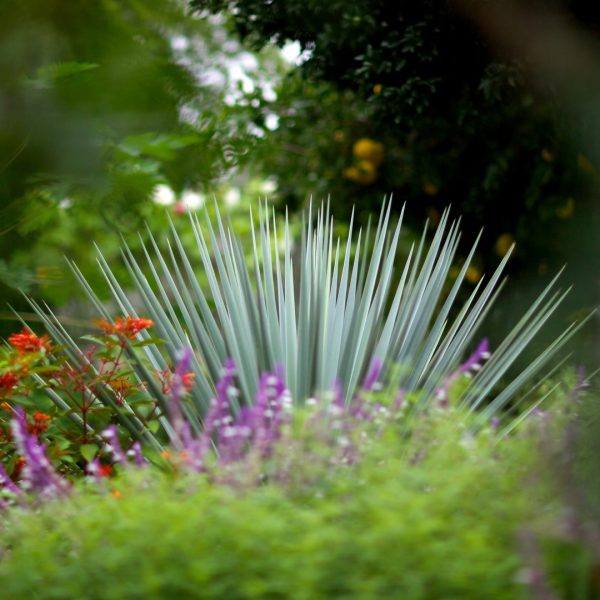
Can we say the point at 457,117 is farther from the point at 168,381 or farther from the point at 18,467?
the point at 18,467

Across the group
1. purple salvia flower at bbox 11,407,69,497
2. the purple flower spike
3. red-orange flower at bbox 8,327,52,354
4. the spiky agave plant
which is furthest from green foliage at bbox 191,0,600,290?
purple salvia flower at bbox 11,407,69,497

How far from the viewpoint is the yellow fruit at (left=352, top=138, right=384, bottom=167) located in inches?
204

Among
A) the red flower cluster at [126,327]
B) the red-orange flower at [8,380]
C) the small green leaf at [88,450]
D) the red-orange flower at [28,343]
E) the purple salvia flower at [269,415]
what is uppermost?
the red flower cluster at [126,327]

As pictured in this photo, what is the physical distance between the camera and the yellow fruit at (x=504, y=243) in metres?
4.99

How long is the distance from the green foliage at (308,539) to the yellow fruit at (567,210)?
315 centimetres

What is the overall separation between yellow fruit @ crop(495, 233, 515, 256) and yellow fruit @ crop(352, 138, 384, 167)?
818 mm

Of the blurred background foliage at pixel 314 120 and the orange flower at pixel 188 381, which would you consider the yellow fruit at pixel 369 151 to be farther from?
the orange flower at pixel 188 381

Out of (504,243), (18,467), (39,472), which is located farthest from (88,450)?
(504,243)

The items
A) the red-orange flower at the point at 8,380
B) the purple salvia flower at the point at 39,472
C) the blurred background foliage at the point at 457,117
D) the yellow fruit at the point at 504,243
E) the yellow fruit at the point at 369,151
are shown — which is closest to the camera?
the purple salvia flower at the point at 39,472

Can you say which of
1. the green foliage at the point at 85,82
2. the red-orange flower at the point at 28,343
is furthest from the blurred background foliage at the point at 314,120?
the red-orange flower at the point at 28,343

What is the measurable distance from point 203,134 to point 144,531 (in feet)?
7.50

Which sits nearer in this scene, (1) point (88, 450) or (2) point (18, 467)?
(1) point (88, 450)

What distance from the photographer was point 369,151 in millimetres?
5188

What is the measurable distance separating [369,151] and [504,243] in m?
0.90
